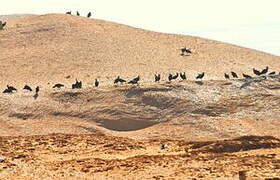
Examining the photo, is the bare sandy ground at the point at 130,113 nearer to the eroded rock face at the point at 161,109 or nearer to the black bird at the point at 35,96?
the eroded rock face at the point at 161,109

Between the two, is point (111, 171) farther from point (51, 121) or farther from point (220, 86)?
point (220, 86)

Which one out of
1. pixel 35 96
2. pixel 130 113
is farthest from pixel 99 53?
pixel 130 113

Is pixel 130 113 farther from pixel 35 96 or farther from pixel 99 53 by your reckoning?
pixel 99 53

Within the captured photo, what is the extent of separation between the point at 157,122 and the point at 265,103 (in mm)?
6903

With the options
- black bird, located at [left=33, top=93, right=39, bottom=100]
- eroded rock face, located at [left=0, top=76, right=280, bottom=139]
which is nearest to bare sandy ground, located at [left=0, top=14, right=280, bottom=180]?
eroded rock face, located at [left=0, top=76, right=280, bottom=139]

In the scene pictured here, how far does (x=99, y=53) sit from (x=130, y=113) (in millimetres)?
19071

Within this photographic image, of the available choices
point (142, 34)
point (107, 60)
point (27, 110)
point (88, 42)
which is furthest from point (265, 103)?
point (142, 34)

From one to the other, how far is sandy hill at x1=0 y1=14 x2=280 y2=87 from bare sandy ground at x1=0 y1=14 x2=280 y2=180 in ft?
0.35

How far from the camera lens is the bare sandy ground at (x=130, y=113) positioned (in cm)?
2027

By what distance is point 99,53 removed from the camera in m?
48.9

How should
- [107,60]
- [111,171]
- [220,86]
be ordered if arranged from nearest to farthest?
[111,171] → [220,86] → [107,60]

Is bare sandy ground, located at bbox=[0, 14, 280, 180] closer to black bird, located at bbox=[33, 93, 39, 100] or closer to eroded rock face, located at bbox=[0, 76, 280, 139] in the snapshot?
eroded rock face, located at bbox=[0, 76, 280, 139]

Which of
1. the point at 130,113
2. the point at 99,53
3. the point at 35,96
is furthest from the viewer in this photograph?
the point at 99,53

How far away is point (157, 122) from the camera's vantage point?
29.6m
